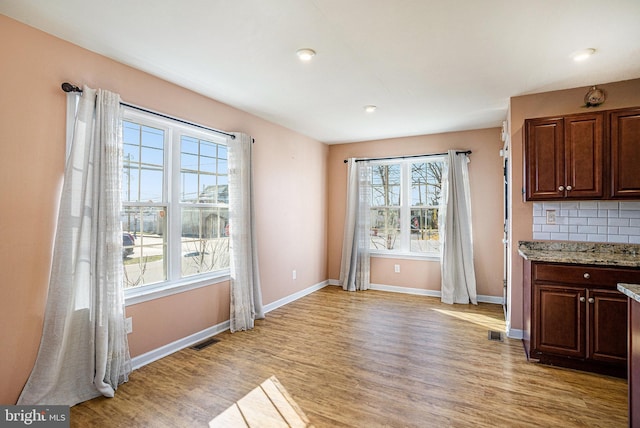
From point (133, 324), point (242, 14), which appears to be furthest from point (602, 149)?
point (133, 324)

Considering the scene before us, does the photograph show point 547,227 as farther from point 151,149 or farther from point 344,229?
point 151,149

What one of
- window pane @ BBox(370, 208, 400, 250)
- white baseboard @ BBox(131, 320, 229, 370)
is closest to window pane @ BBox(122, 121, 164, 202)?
white baseboard @ BBox(131, 320, 229, 370)

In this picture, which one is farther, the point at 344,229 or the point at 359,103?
the point at 344,229

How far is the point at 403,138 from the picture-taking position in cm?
532

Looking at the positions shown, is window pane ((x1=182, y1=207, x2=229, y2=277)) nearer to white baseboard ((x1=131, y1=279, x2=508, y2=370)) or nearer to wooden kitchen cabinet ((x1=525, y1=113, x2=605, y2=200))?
white baseboard ((x1=131, y1=279, x2=508, y2=370))

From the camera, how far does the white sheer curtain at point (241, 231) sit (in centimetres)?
358

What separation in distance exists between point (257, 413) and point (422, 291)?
145 inches

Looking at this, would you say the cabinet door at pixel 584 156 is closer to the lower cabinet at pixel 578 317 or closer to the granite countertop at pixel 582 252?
the granite countertop at pixel 582 252

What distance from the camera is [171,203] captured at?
312cm

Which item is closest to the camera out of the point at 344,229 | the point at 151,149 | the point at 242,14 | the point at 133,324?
the point at 242,14

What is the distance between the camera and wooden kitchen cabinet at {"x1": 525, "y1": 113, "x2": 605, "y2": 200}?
2840 millimetres

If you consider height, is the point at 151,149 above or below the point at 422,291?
above

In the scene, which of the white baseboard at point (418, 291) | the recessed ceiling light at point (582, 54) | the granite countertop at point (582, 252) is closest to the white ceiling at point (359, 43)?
the recessed ceiling light at point (582, 54)

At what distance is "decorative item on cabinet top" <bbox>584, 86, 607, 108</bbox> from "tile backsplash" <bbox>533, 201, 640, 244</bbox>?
95 cm
